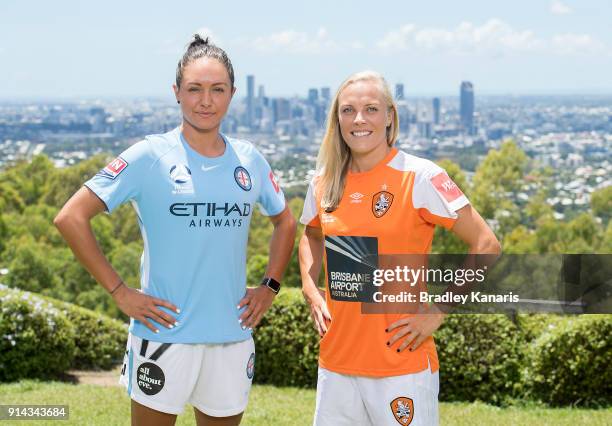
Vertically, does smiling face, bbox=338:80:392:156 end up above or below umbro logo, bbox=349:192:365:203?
above

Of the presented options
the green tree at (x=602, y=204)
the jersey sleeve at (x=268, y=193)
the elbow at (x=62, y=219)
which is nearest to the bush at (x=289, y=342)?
the jersey sleeve at (x=268, y=193)

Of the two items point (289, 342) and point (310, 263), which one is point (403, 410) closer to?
point (310, 263)

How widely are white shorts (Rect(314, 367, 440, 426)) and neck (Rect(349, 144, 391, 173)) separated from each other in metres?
0.89

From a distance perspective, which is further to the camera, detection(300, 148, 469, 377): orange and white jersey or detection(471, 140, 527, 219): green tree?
detection(471, 140, 527, 219): green tree

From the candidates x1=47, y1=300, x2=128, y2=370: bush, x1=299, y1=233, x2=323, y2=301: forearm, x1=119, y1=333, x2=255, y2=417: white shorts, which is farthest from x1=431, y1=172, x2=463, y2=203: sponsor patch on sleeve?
x1=47, y1=300, x2=128, y2=370: bush

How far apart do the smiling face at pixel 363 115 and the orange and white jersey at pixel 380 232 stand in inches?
4.6

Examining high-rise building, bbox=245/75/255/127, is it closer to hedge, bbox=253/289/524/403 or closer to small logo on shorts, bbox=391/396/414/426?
hedge, bbox=253/289/524/403

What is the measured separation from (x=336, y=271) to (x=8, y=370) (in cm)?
641

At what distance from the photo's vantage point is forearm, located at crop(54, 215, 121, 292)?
3.35m

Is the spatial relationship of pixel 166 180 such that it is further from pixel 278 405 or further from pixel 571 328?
pixel 571 328

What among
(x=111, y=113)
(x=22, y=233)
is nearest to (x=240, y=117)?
(x=111, y=113)

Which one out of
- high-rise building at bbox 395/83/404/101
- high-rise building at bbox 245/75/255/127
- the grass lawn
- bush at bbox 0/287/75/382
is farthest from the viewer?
high-rise building at bbox 245/75/255/127

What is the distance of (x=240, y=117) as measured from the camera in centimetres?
11506

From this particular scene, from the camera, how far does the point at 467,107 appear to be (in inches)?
4252
